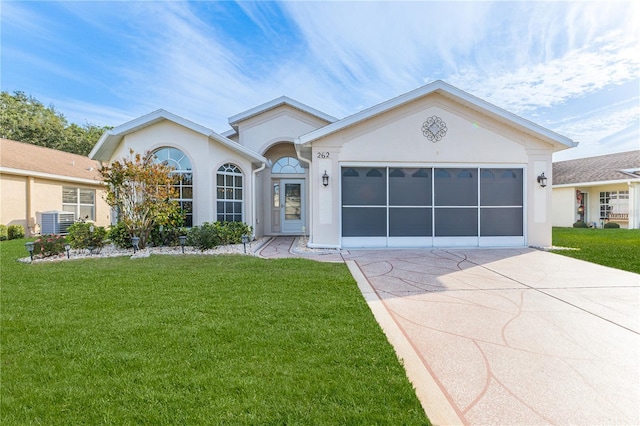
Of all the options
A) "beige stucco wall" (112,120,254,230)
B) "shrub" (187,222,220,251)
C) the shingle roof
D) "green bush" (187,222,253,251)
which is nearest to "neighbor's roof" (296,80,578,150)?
"beige stucco wall" (112,120,254,230)

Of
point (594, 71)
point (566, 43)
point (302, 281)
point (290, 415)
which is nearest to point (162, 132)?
point (302, 281)

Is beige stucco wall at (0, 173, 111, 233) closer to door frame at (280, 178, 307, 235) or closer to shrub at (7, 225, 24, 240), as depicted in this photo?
shrub at (7, 225, 24, 240)

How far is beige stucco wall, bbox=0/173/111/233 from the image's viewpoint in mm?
13814

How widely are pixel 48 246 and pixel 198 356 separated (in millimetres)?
8719

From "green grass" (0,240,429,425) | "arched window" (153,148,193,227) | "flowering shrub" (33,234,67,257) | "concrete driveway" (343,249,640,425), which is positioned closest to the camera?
"green grass" (0,240,429,425)

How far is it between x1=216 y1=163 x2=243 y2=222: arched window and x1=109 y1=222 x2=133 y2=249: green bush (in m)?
2.92

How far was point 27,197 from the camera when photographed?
14.7 metres

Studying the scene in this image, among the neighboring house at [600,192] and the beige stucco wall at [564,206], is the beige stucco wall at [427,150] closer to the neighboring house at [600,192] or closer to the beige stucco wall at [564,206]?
the neighboring house at [600,192]

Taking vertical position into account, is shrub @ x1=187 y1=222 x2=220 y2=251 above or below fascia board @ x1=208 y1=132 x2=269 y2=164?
below

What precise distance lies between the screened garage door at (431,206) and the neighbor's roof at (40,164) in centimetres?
1092

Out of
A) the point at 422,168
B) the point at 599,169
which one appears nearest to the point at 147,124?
the point at 422,168

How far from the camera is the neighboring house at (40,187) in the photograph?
45.8 feet

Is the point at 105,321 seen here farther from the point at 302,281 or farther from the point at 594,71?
the point at 594,71

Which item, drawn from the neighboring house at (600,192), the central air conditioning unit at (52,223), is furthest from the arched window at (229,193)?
the neighboring house at (600,192)
